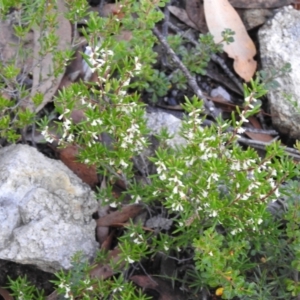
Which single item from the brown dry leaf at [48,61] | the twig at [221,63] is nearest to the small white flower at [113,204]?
the brown dry leaf at [48,61]

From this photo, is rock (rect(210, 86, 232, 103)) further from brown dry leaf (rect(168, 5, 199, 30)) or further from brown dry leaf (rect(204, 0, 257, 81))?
brown dry leaf (rect(168, 5, 199, 30))

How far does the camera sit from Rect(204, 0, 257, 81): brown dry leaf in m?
4.06

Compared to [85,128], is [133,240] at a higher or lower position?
lower

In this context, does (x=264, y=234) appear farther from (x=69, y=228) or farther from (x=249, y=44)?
(x=249, y=44)

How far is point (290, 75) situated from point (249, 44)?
0.41 metres

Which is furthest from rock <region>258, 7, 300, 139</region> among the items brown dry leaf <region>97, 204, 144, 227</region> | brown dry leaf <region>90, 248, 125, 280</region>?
brown dry leaf <region>90, 248, 125, 280</region>

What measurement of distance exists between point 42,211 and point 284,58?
Answer: 5.80ft

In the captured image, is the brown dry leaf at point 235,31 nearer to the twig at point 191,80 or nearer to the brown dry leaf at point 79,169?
the twig at point 191,80

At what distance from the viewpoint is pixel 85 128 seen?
2951 mm

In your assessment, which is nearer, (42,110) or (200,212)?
(200,212)

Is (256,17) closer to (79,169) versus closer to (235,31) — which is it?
(235,31)

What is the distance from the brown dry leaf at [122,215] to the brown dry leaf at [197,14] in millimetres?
1355

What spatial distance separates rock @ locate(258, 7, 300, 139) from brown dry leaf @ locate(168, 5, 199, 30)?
45 cm

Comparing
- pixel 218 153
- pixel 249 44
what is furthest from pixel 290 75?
pixel 218 153
